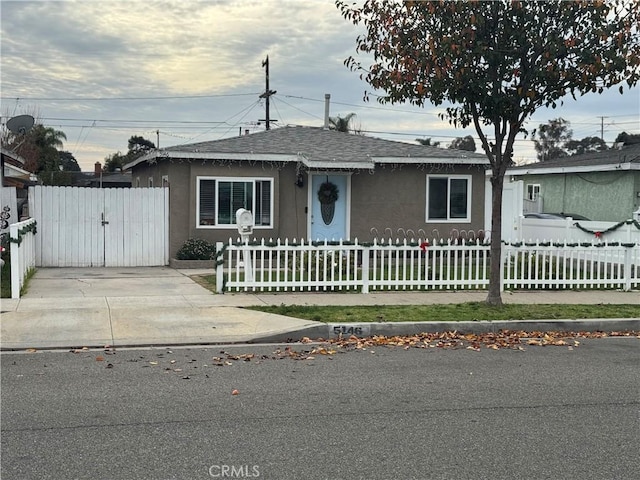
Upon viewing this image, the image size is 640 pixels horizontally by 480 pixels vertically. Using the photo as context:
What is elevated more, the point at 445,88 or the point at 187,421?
the point at 445,88

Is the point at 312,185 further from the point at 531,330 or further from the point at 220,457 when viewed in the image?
the point at 220,457

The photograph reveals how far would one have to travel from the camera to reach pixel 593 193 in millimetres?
25969

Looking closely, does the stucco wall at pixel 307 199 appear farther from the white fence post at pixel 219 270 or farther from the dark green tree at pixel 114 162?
the dark green tree at pixel 114 162

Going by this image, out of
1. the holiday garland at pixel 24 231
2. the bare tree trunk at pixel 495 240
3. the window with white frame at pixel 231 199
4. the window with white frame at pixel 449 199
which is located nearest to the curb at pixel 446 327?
the bare tree trunk at pixel 495 240

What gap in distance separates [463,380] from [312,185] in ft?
39.0

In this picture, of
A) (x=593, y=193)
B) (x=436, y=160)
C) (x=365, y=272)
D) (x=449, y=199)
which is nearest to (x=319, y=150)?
(x=436, y=160)

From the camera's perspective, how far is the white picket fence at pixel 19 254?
37.7ft

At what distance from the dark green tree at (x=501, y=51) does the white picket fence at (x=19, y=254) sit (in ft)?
21.4

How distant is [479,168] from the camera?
1953cm

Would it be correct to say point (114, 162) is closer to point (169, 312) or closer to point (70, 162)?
point (70, 162)

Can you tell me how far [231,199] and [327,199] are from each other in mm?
2543

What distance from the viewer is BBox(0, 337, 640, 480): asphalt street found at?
4.88 m

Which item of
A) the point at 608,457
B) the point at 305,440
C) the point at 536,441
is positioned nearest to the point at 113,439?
the point at 305,440

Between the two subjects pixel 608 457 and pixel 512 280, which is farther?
pixel 512 280
